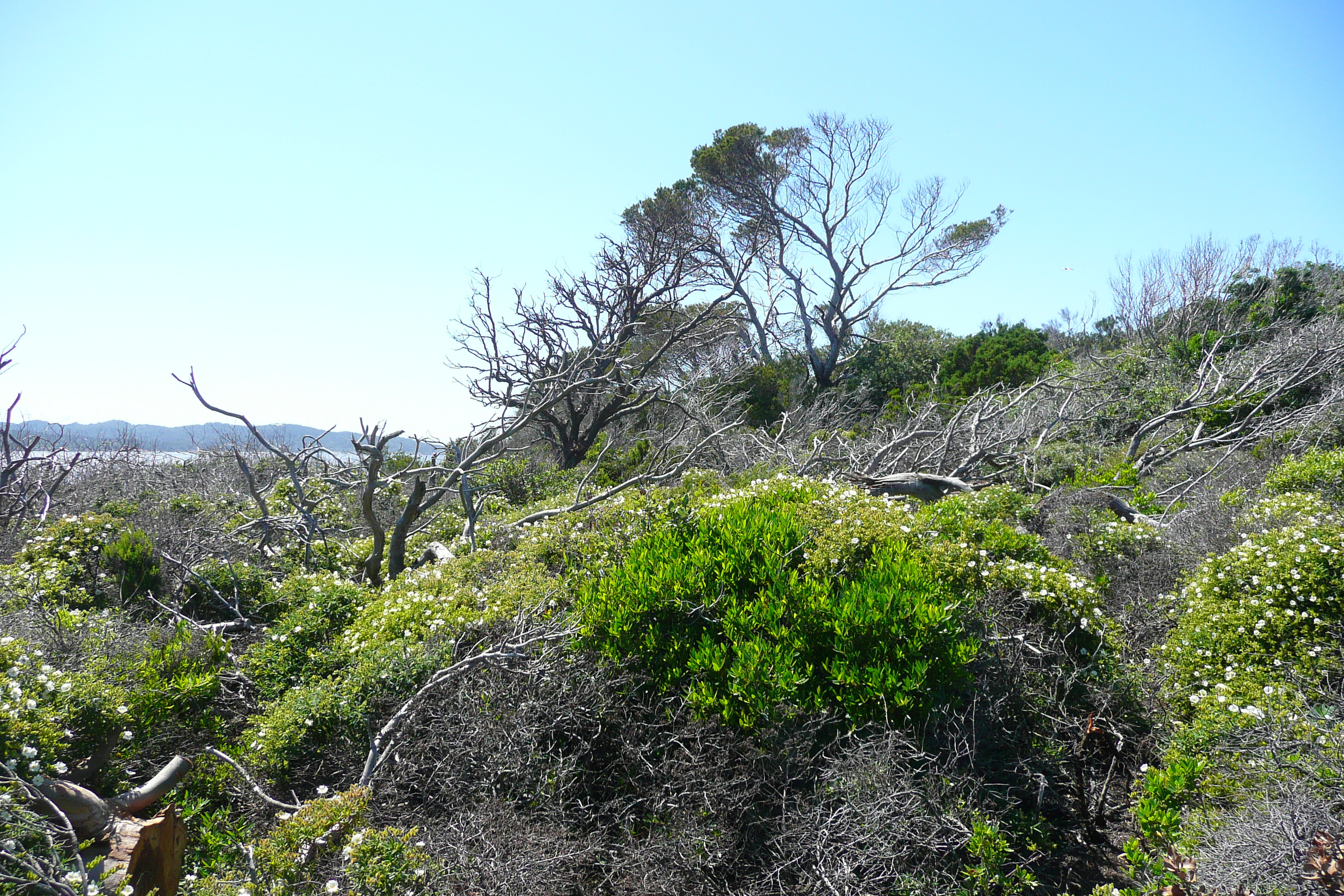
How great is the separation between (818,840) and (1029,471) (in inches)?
335

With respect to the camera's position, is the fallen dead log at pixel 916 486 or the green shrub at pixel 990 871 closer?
the green shrub at pixel 990 871

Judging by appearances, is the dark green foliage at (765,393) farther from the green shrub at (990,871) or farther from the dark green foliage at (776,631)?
the green shrub at (990,871)

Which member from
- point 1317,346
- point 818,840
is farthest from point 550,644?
point 1317,346

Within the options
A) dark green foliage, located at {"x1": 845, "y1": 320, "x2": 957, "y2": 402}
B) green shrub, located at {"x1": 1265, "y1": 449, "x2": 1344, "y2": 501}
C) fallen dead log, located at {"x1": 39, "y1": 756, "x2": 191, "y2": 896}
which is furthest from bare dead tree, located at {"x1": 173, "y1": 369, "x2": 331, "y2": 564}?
dark green foliage, located at {"x1": 845, "y1": 320, "x2": 957, "y2": 402}

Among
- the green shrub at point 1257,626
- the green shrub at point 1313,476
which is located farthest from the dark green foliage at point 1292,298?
the green shrub at point 1257,626

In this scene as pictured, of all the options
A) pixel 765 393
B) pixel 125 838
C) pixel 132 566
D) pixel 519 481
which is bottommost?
pixel 125 838

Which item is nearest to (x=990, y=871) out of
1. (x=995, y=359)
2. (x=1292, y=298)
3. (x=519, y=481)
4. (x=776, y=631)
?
(x=776, y=631)

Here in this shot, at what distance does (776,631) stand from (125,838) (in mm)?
2939

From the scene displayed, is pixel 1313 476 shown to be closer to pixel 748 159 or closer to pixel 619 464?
pixel 619 464

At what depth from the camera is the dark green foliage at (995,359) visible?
1878cm

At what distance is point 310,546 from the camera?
22.4 feet

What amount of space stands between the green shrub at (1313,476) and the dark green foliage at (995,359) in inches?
445

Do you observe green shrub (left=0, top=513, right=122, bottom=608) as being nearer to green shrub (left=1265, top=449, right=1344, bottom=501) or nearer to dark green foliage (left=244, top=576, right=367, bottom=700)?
dark green foliage (left=244, top=576, right=367, bottom=700)

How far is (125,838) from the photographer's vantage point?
9.12ft
